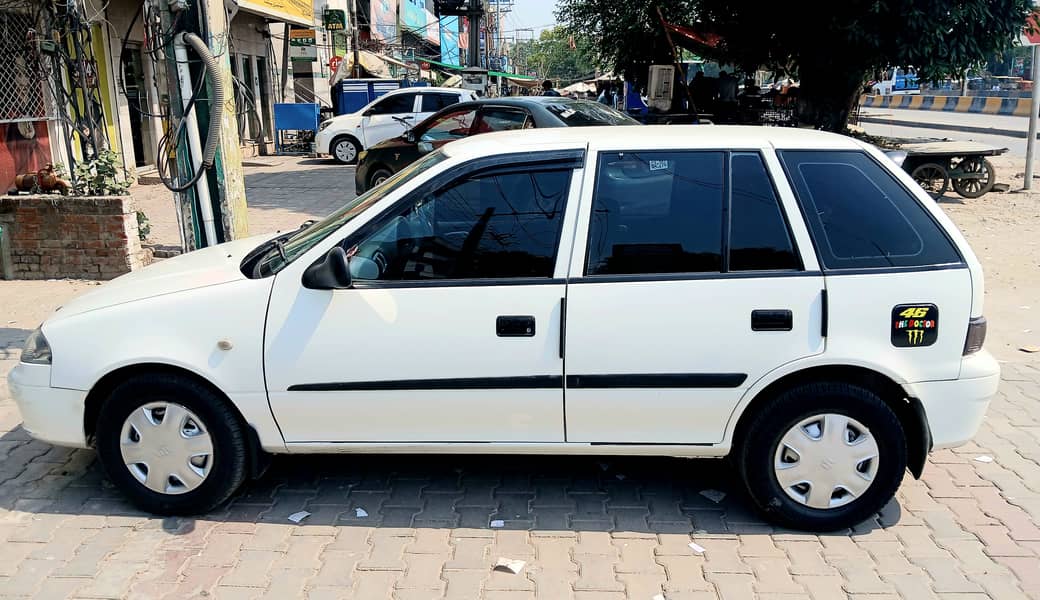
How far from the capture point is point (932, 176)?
1267 cm

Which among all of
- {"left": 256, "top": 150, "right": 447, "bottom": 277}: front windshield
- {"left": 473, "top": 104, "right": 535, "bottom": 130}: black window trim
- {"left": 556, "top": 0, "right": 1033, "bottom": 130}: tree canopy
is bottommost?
{"left": 256, "top": 150, "right": 447, "bottom": 277}: front windshield

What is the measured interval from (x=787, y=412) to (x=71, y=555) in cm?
313

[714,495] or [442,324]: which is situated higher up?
[442,324]

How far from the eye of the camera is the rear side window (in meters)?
3.61

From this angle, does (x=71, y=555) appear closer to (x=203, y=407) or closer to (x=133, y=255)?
(x=203, y=407)

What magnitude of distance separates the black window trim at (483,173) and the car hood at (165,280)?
24.0 inches

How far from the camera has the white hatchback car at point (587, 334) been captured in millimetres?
3576

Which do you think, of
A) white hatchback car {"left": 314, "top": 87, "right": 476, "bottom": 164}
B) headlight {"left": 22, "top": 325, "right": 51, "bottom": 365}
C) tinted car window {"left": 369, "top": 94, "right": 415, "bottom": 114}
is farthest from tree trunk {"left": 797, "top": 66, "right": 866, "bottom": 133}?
headlight {"left": 22, "top": 325, "right": 51, "bottom": 365}

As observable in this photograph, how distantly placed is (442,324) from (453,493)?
39.4 inches

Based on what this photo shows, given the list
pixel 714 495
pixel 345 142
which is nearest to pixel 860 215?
pixel 714 495

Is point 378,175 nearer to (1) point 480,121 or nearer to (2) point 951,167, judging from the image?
(1) point 480,121

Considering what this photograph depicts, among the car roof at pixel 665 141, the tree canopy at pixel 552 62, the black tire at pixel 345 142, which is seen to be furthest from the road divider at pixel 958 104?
the tree canopy at pixel 552 62

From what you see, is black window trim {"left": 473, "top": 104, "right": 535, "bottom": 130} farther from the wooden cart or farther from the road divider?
the road divider

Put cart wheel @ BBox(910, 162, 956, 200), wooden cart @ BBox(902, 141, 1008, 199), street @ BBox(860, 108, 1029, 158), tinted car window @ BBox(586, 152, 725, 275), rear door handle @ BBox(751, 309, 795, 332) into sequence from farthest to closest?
street @ BBox(860, 108, 1029, 158), cart wheel @ BBox(910, 162, 956, 200), wooden cart @ BBox(902, 141, 1008, 199), tinted car window @ BBox(586, 152, 725, 275), rear door handle @ BBox(751, 309, 795, 332)
